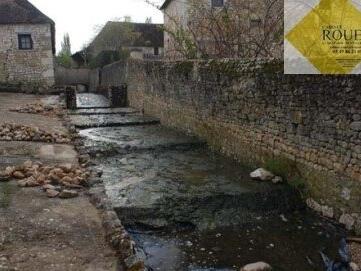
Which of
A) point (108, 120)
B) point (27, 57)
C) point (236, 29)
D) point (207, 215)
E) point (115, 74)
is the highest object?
point (27, 57)

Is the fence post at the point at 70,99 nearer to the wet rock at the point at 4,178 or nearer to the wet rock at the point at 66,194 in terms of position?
the wet rock at the point at 4,178

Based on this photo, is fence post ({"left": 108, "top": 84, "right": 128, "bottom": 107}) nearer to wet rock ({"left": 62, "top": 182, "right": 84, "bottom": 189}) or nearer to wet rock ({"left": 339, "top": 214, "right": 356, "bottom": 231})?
wet rock ({"left": 62, "top": 182, "right": 84, "bottom": 189})

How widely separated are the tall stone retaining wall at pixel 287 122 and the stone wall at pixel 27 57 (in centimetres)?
1608

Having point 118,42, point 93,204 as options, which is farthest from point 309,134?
point 118,42

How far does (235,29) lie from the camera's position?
1143 centimetres

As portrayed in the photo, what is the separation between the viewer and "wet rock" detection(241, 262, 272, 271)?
457 centimetres

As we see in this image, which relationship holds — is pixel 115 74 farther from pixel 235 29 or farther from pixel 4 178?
pixel 4 178

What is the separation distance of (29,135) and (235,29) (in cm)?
604

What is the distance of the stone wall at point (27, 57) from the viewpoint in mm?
25078

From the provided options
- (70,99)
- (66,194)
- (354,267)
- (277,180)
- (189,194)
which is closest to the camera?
(354,267)

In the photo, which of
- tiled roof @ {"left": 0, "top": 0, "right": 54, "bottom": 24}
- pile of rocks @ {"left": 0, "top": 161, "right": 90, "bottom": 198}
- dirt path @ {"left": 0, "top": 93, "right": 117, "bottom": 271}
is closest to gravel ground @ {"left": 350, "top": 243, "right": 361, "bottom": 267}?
dirt path @ {"left": 0, "top": 93, "right": 117, "bottom": 271}

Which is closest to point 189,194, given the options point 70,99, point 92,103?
point 70,99

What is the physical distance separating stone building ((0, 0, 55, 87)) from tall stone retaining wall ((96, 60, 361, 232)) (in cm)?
1610

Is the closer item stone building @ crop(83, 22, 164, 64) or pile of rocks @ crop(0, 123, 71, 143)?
pile of rocks @ crop(0, 123, 71, 143)
